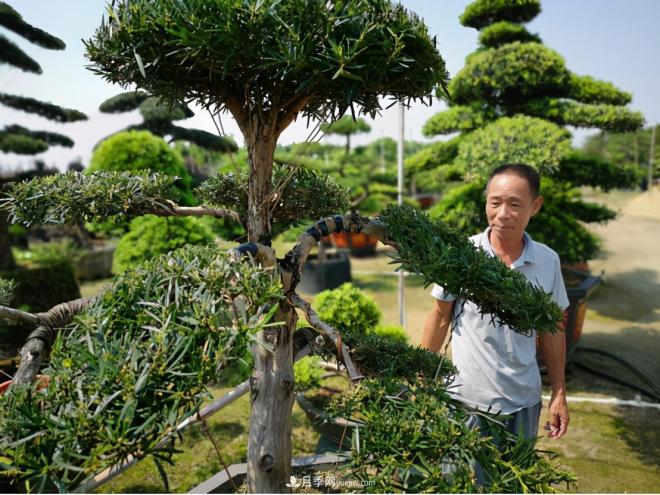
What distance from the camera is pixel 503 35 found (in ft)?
17.5

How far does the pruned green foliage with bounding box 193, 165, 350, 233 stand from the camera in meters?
1.67

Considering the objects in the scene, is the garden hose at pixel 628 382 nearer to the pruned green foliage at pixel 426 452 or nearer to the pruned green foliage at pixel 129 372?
the pruned green foliage at pixel 426 452

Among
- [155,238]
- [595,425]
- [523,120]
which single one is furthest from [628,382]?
[155,238]

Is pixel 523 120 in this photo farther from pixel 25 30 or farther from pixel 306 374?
pixel 25 30

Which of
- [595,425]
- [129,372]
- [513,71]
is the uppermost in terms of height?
[513,71]

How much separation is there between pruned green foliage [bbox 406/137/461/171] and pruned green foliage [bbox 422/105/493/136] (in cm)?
15

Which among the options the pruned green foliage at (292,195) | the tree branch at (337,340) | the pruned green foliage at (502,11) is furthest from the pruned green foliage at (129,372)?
the pruned green foliage at (502,11)

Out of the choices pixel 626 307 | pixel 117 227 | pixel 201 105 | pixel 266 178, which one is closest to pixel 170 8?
pixel 201 105

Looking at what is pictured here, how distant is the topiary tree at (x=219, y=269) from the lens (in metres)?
0.72

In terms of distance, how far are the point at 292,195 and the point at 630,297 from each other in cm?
743

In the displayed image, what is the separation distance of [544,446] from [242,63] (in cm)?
344

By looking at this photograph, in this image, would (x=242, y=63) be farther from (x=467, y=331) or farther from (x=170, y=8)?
(x=467, y=331)

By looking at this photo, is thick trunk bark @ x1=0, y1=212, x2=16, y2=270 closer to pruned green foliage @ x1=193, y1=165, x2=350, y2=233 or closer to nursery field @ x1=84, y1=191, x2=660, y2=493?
nursery field @ x1=84, y1=191, x2=660, y2=493

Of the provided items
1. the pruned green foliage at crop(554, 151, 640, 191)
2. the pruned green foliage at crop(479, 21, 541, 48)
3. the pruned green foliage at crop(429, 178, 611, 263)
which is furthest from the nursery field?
the pruned green foliage at crop(479, 21, 541, 48)
